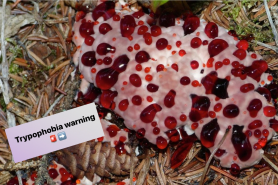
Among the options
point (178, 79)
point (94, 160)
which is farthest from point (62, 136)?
point (178, 79)

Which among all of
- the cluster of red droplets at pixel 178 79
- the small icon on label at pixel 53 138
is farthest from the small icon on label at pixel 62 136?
the cluster of red droplets at pixel 178 79

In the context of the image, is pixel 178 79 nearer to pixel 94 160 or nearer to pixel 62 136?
pixel 94 160

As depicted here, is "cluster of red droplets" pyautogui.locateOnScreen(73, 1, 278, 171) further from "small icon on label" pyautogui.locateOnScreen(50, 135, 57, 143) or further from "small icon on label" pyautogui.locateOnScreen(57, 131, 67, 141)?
"small icon on label" pyautogui.locateOnScreen(50, 135, 57, 143)

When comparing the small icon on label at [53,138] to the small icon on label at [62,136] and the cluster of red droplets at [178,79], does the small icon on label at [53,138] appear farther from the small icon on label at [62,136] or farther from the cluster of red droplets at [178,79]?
the cluster of red droplets at [178,79]

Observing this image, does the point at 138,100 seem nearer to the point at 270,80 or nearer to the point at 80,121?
the point at 80,121

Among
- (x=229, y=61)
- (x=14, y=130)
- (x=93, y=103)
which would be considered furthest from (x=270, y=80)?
(x=14, y=130)
